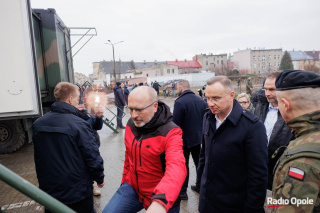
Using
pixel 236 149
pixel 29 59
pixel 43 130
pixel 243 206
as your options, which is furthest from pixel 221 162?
pixel 29 59

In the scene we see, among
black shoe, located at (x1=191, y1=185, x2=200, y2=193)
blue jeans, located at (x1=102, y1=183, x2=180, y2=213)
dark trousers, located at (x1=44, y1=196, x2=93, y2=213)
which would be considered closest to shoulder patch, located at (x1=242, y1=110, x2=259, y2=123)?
blue jeans, located at (x1=102, y1=183, x2=180, y2=213)

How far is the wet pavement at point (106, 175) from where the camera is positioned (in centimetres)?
386

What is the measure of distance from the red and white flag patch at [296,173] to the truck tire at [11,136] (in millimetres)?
6789

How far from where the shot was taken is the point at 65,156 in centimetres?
235

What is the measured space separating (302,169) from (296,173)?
4 cm

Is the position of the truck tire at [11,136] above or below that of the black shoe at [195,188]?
above

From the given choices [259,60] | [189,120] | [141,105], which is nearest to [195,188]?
[189,120]

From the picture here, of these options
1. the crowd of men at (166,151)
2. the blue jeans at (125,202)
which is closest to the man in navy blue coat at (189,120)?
the crowd of men at (166,151)

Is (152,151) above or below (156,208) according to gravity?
above

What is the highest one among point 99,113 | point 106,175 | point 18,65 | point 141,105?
point 18,65

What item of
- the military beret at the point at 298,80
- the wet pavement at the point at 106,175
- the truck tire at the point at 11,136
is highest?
the military beret at the point at 298,80

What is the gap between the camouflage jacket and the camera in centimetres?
111

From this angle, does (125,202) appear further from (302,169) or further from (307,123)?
(307,123)

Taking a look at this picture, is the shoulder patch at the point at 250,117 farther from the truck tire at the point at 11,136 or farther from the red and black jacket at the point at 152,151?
the truck tire at the point at 11,136
